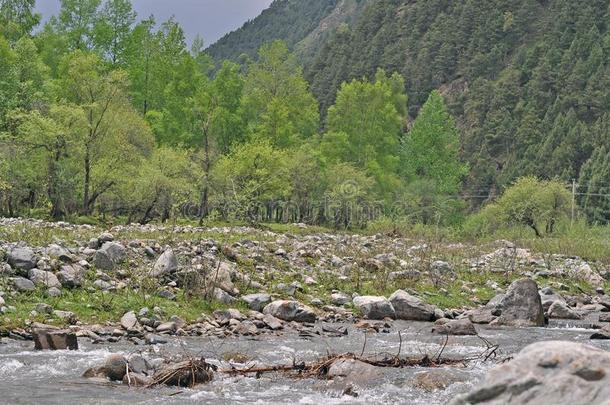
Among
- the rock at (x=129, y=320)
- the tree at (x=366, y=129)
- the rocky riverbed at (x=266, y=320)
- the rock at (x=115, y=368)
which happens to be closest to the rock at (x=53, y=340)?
the rocky riverbed at (x=266, y=320)

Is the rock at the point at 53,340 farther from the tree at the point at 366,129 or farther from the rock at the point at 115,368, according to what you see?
the tree at the point at 366,129

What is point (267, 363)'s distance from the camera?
1264cm

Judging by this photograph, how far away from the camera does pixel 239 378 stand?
11.2m

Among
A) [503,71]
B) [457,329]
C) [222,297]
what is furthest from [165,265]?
[503,71]

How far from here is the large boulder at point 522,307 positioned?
19.2m

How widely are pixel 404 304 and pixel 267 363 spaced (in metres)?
7.53

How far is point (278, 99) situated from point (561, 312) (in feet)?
156

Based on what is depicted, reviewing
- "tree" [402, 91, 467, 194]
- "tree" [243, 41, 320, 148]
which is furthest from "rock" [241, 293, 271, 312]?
"tree" [402, 91, 467, 194]

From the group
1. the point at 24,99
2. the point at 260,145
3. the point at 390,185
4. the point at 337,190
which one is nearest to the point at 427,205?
the point at 390,185

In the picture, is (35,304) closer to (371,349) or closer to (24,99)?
(371,349)

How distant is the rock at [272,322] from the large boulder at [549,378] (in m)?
11.7

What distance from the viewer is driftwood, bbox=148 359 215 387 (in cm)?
1055

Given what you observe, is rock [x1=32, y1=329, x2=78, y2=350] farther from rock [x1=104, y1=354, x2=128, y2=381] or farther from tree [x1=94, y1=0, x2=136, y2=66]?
tree [x1=94, y1=0, x2=136, y2=66]

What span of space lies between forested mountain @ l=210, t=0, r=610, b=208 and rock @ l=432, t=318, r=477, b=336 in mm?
93720
